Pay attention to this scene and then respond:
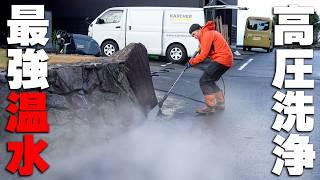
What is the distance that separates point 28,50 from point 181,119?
3.00m

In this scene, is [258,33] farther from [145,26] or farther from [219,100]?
[219,100]

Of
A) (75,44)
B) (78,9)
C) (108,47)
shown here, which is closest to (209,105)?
(75,44)

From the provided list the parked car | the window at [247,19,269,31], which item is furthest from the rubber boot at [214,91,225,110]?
the window at [247,19,269,31]

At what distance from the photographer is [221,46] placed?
352 inches

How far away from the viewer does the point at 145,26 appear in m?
18.3

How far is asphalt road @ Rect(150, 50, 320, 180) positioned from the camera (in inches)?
224

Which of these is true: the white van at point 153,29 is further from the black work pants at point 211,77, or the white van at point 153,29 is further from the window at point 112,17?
the black work pants at point 211,77

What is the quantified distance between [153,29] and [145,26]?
29cm

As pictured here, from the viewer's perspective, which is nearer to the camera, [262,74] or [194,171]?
[194,171]

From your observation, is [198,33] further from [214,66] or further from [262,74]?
[262,74]

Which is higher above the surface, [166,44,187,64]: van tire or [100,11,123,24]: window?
[100,11,123,24]: window

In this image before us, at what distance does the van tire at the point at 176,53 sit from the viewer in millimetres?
18344

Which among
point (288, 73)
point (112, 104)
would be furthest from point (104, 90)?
point (288, 73)

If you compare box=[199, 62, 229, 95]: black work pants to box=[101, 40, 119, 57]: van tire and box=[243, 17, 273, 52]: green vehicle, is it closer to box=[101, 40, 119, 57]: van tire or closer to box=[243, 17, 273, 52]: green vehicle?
box=[101, 40, 119, 57]: van tire
